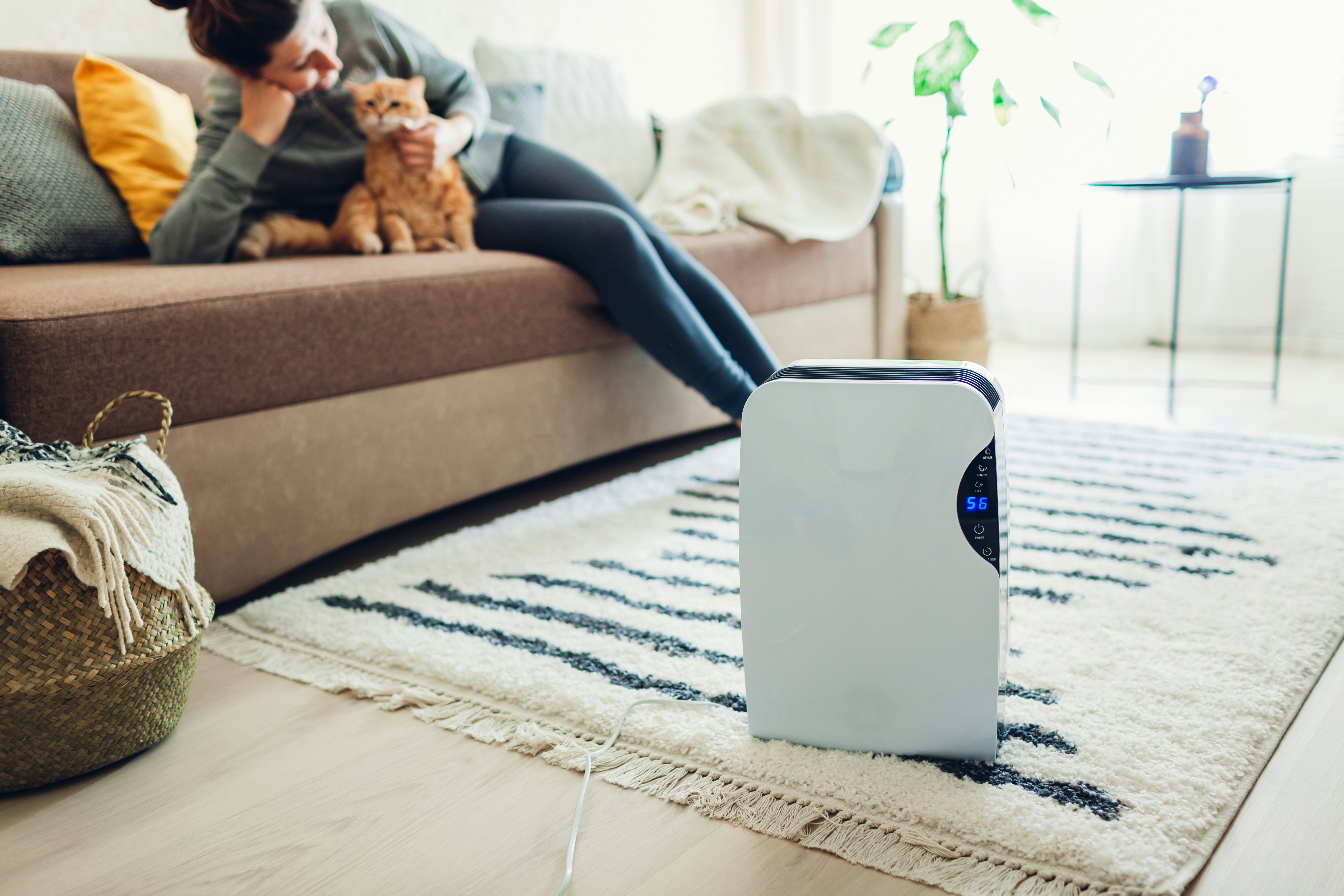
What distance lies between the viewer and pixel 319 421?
133 cm

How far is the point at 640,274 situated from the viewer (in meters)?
1.56

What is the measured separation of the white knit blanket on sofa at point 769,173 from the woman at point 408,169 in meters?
0.40

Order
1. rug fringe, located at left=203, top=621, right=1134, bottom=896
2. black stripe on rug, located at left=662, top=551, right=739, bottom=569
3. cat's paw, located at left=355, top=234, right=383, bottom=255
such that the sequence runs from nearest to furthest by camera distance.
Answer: rug fringe, located at left=203, top=621, right=1134, bottom=896 → black stripe on rug, located at left=662, top=551, right=739, bottom=569 → cat's paw, located at left=355, top=234, right=383, bottom=255

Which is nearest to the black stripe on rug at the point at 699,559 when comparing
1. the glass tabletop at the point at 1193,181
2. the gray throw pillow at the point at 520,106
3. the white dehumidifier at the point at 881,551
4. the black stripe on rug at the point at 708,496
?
the black stripe on rug at the point at 708,496

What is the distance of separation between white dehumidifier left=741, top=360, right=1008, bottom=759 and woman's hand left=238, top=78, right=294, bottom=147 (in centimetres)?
105

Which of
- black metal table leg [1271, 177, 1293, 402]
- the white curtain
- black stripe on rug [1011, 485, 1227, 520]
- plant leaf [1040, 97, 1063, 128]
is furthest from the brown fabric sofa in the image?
black metal table leg [1271, 177, 1293, 402]

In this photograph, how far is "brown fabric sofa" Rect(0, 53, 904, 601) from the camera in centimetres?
112

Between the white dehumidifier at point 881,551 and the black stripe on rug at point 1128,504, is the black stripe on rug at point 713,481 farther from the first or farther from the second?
the white dehumidifier at point 881,551

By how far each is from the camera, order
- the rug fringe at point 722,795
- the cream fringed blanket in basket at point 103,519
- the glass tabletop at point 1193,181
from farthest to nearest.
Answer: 1. the glass tabletop at point 1193,181
2. the cream fringed blanket in basket at point 103,519
3. the rug fringe at point 722,795

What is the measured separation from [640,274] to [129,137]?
0.90m

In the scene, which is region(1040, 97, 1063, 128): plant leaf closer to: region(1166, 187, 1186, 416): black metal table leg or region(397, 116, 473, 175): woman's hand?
region(1166, 187, 1186, 416): black metal table leg

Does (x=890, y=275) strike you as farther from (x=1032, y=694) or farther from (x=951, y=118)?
(x=1032, y=694)

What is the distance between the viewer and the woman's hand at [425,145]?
1.69m

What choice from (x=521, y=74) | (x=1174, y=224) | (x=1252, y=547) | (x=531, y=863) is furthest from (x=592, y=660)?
(x=1174, y=224)
